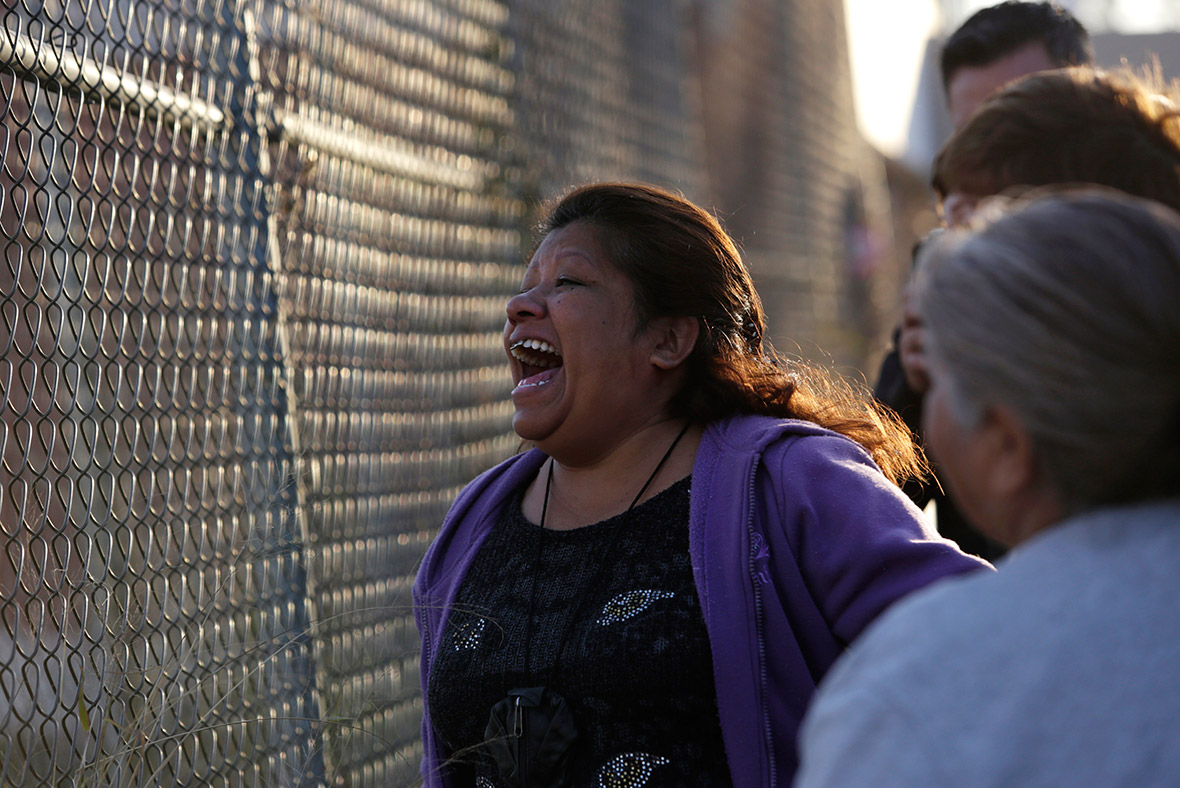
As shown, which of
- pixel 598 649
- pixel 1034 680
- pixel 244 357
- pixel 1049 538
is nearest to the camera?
pixel 1034 680

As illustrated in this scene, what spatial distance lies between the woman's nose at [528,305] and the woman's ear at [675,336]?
250mm

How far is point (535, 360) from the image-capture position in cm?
263

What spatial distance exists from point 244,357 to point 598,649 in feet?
5.74

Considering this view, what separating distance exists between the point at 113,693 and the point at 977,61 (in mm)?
2991

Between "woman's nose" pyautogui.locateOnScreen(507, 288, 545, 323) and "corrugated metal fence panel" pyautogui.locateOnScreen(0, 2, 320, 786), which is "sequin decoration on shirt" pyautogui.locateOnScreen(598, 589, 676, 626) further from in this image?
"corrugated metal fence panel" pyautogui.locateOnScreen(0, 2, 320, 786)

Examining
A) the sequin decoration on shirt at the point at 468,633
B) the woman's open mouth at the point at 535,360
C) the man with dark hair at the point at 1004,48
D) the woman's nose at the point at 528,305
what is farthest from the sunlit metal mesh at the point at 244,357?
the man with dark hair at the point at 1004,48

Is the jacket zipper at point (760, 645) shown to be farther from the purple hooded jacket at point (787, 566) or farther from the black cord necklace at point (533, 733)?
the black cord necklace at point (533, 733)

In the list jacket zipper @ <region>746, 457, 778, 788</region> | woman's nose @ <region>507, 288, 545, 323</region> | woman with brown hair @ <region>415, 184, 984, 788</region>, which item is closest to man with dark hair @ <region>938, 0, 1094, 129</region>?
woman with brown hair @ <region>415, 184, 984, 788</region>

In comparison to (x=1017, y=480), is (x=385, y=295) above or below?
above

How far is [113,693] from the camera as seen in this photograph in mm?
2521

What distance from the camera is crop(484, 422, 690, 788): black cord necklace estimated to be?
2123 mm

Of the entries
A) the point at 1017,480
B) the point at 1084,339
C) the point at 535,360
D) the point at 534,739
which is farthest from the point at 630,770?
the point at 1084,339

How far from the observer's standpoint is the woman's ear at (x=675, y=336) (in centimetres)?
257

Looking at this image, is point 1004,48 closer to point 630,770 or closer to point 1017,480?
point 630,770
